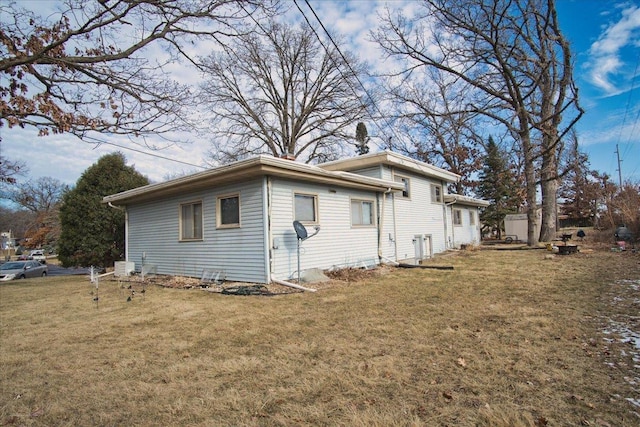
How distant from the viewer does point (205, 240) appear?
9.56m

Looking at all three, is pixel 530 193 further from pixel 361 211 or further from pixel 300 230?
pixel 300 230

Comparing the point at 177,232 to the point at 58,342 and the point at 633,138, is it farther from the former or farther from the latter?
the point at 633,138

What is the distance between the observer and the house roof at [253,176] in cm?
766

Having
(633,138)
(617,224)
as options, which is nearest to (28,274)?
(617,224)

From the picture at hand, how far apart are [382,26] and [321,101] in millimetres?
10391

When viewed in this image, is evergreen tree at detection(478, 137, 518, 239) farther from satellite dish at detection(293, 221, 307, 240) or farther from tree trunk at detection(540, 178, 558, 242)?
satellite dish at detection(293, 221, 307, 240)

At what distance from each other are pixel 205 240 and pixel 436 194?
12.1 meters

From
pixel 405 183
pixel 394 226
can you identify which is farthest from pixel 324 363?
pixel 405 183

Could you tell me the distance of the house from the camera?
8.24m

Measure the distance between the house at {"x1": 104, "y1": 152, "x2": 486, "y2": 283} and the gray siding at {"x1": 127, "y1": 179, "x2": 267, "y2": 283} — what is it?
27 millimetres

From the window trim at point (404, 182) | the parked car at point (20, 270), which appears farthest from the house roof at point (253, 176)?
the parked car at point (20, 270)

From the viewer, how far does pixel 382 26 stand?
1727 cm

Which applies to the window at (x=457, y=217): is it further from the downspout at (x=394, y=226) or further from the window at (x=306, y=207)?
the window at (x=306, y=207)

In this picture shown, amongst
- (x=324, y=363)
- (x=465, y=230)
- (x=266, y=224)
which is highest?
(x=266, y=224)
